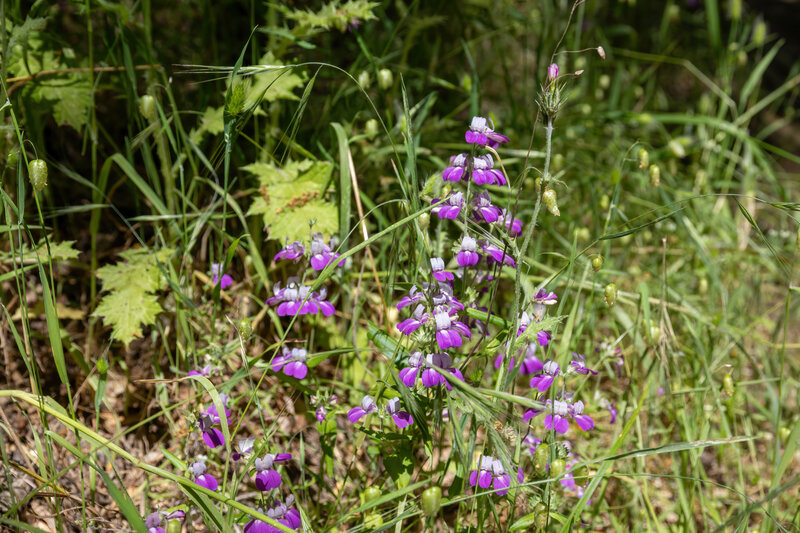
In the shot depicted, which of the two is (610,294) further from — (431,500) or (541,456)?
(431,500)

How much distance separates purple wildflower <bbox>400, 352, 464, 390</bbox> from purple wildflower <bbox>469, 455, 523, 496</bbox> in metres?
0.18

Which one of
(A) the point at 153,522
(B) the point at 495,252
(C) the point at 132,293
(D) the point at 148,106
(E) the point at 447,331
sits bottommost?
(A) the point at 153,522

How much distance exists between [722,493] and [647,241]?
1.07 m

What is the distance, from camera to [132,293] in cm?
182

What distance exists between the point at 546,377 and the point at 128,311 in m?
1.10

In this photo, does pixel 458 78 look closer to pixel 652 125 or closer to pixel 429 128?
pixel 429 128

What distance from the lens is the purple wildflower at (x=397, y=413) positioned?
1432 mm

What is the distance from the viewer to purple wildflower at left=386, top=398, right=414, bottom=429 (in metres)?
1.43

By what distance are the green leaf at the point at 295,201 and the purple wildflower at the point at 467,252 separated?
Answer: 51 centimetres

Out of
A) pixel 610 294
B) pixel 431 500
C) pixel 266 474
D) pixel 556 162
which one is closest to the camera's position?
pixel 431 500

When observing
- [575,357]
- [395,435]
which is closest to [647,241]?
[575,357]

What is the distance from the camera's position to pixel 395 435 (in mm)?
1451

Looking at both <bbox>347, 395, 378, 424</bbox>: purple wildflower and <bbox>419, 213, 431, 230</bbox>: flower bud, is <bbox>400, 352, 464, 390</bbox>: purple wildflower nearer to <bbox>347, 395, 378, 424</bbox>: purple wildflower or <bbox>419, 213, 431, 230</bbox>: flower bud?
<bbox>347, 395, 378, 424</bbox>: purple wildflower

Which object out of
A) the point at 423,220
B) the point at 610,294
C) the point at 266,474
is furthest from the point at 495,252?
the point at 266,474
